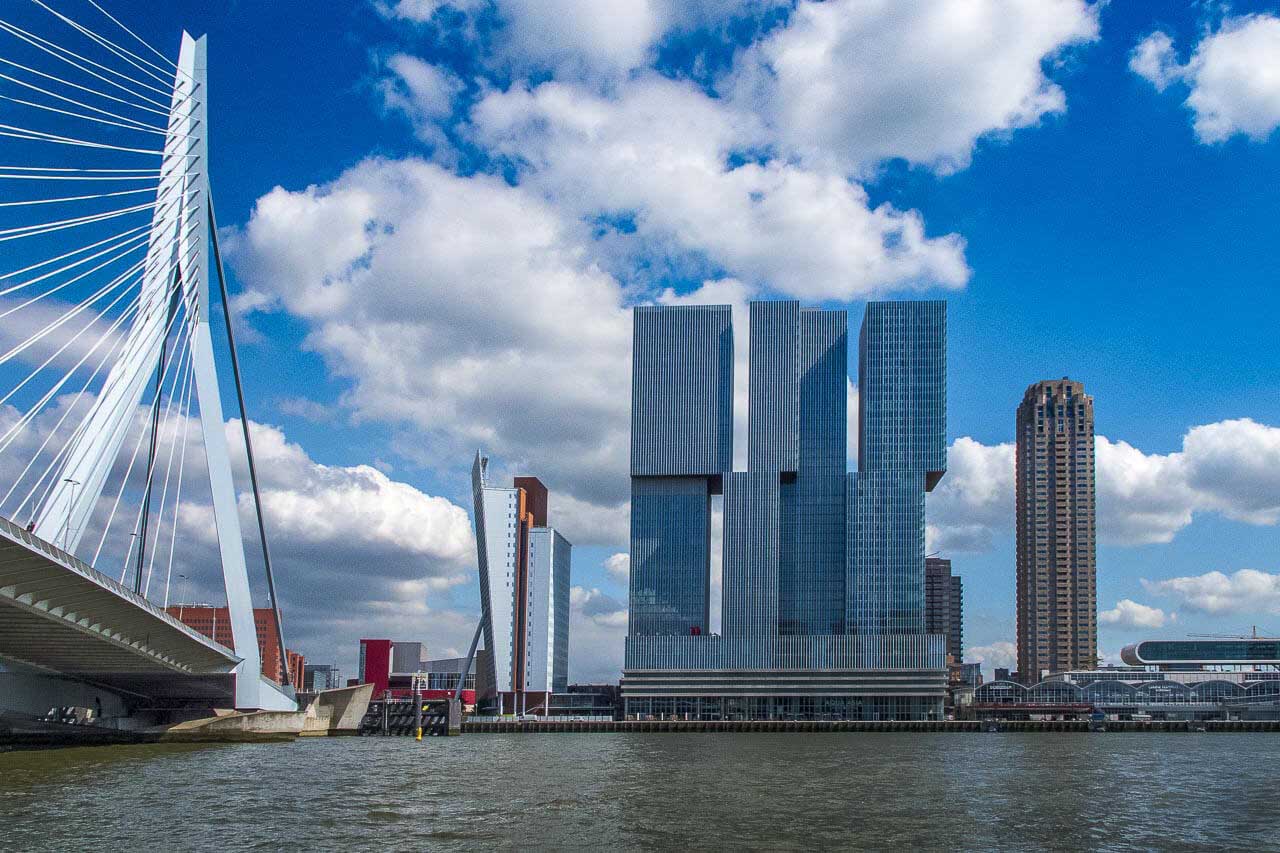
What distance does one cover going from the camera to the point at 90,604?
48.8m

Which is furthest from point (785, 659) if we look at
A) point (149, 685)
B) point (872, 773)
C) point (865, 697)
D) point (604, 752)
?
point (872, 773)

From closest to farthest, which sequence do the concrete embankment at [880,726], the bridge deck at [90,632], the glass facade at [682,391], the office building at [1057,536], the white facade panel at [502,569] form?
the bridge deck at [90,632], the concrete embankment at [880,726], the glass facade at [682,391], the white facade panel at [502,569], the office building at [1057,536]

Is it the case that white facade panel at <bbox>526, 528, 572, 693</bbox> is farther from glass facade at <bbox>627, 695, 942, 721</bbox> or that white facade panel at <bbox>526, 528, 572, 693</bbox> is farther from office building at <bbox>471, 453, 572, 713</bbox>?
glass facade at <bbox>627, 695, 942, 721</bbox>

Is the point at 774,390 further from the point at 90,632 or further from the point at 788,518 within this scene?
the point at 90,632

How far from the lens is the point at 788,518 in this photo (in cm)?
15512

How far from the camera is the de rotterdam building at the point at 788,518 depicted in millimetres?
150500

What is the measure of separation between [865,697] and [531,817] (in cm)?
12431

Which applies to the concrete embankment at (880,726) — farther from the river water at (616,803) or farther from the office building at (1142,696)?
the river water at (616,803)

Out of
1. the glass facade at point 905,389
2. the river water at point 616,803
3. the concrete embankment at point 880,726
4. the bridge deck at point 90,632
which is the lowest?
the concrete embankment at point 880,726

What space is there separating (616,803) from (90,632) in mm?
26675

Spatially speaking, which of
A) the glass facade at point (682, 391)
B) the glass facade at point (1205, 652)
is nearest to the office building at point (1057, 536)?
the glass facade at point (1205, 652)

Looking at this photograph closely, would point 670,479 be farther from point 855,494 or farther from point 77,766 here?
point 77,766

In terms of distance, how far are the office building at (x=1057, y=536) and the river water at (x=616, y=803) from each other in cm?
13372

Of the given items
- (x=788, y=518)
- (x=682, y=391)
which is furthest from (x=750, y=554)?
(x=682, y=391)
